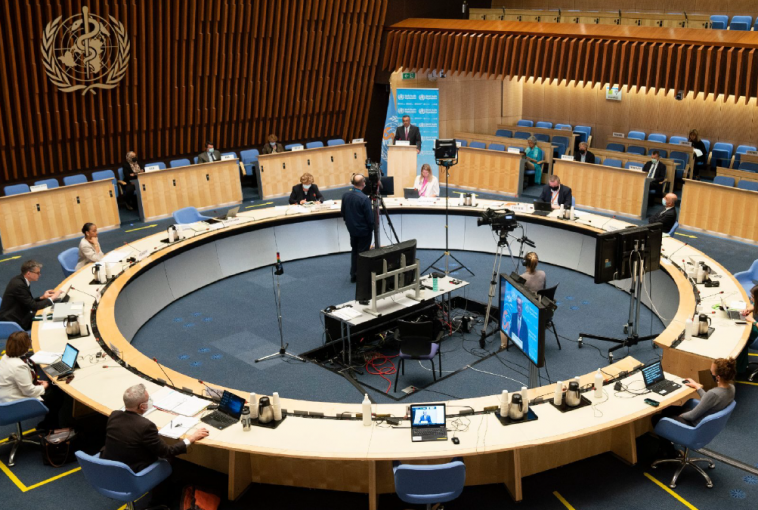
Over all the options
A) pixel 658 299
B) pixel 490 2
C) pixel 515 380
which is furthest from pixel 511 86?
pixel 515 380

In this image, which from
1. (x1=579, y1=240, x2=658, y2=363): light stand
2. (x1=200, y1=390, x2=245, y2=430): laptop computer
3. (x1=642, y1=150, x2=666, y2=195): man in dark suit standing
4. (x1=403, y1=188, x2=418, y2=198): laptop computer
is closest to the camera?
(x1=200, y1=390, x2=245, y2=430): laptop computer

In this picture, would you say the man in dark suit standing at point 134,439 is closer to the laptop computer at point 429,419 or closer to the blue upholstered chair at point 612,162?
the laptop computer at point 429,419

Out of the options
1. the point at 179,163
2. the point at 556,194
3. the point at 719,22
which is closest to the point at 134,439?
the point at 556,194

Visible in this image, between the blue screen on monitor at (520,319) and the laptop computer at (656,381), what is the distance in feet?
3.10

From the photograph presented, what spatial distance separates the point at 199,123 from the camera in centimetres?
1477

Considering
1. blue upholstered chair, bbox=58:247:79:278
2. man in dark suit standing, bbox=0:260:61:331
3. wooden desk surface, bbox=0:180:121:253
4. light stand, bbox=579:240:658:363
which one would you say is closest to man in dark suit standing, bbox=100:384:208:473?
man in dark suit standing, bbox=0:260:61:331

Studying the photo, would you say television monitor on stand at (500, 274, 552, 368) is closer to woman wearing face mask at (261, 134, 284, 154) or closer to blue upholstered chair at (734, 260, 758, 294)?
blue upholstered chair at (734, 260, 758, 294)

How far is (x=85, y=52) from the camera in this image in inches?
491

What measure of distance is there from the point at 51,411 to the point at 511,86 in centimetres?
1455

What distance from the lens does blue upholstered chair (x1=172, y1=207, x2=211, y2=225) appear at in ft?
35.8

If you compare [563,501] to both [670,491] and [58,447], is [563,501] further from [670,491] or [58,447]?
[58,447]

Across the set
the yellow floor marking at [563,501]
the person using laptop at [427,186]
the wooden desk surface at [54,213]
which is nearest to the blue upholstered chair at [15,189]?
the wooden desk surface at [54,213]

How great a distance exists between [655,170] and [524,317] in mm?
8316

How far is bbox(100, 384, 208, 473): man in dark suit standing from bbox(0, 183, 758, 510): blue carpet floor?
0.71 meters
